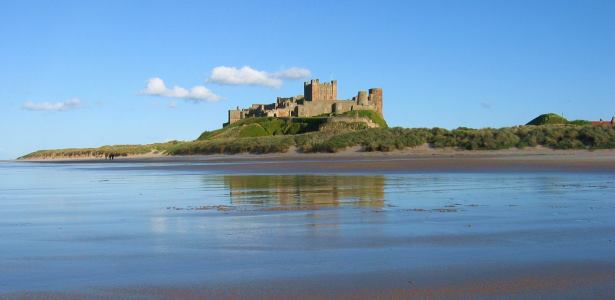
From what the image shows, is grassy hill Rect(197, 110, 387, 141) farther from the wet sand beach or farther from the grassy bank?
the wet sand beach

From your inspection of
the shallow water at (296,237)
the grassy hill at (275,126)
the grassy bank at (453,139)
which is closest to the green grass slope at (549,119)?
the grassy bank at (453,139)

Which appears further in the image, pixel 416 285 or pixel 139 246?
pixel 139 246

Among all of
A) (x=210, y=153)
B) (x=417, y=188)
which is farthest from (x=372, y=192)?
(x=210, y=153)

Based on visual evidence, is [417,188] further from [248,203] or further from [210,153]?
[210,153]

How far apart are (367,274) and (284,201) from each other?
18.5 feet

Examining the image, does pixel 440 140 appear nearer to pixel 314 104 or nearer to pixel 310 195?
pixel 310 195

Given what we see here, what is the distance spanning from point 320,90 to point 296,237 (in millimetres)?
97676

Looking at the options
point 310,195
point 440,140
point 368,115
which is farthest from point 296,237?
point 368,115

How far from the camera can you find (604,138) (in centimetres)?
3189

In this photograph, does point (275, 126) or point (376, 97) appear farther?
point (376, 97)

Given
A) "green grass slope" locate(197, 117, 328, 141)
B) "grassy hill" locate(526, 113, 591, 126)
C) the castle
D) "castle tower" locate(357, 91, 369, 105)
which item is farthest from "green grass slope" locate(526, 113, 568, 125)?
"castle tower" locate(357, 91, 369, 105)

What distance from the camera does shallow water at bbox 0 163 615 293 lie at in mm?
4820

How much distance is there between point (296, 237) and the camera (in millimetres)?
6473

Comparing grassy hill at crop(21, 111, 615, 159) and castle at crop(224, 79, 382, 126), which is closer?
grassy hill at crop(21, 111, 615, 159)
